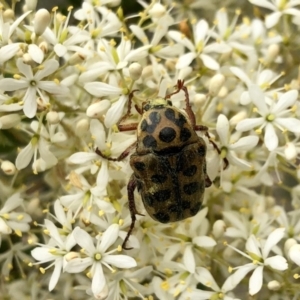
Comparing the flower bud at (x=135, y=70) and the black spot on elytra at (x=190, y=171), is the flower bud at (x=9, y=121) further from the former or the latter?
the black spot on elytra at (x=190, y=171)

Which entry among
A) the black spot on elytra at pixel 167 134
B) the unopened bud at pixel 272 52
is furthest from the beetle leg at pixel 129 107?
the unopened bud at pixel 272 52

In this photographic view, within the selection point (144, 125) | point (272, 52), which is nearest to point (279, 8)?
point (272, 52)

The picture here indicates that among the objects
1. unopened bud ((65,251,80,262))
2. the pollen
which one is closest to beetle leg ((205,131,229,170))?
the pollen

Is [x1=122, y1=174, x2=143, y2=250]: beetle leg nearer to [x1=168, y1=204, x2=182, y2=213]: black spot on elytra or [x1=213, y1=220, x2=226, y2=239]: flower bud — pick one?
[x1=168, y1=204, x2=182, y2=213]: black spot on elytra

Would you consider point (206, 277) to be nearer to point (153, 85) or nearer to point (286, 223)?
point (286, 223)

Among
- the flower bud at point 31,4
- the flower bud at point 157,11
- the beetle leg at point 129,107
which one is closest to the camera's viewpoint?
the beetle leg at point 129,107

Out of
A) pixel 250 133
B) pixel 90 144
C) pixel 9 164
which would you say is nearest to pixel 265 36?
pixel 250 133

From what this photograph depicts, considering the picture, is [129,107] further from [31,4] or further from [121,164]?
[31,4]
